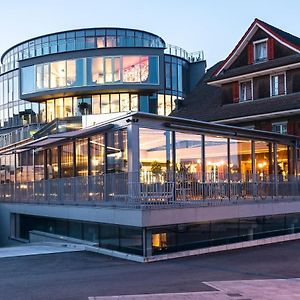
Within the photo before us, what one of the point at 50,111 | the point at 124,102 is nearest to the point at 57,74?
the point at 50,111

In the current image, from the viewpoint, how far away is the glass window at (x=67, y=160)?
2452 cm

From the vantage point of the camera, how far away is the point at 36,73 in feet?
163

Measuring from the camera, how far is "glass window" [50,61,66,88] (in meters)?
48.2

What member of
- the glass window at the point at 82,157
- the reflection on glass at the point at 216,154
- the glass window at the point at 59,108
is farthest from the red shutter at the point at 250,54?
the glass window at the point at 59,108

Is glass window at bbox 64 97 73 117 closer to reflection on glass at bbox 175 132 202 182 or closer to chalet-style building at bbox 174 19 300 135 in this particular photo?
chalet-style building at bbox 174 19 300 135

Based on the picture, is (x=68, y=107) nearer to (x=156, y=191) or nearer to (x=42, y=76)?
(x=42, y=76)

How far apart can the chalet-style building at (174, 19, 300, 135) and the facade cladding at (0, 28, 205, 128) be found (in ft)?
38.9

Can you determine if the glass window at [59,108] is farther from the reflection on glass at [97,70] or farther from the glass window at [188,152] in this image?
the glass window at [188,152]

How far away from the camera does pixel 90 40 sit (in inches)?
2103

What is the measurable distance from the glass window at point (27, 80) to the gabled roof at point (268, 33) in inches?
830

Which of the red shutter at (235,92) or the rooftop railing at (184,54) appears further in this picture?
the rooftop railing at (184,54)

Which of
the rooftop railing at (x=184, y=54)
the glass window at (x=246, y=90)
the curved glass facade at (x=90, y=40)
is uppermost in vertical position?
the curved glass facade at (x=90, y=40)

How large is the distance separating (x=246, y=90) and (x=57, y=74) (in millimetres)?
21179

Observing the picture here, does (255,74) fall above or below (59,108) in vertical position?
below
